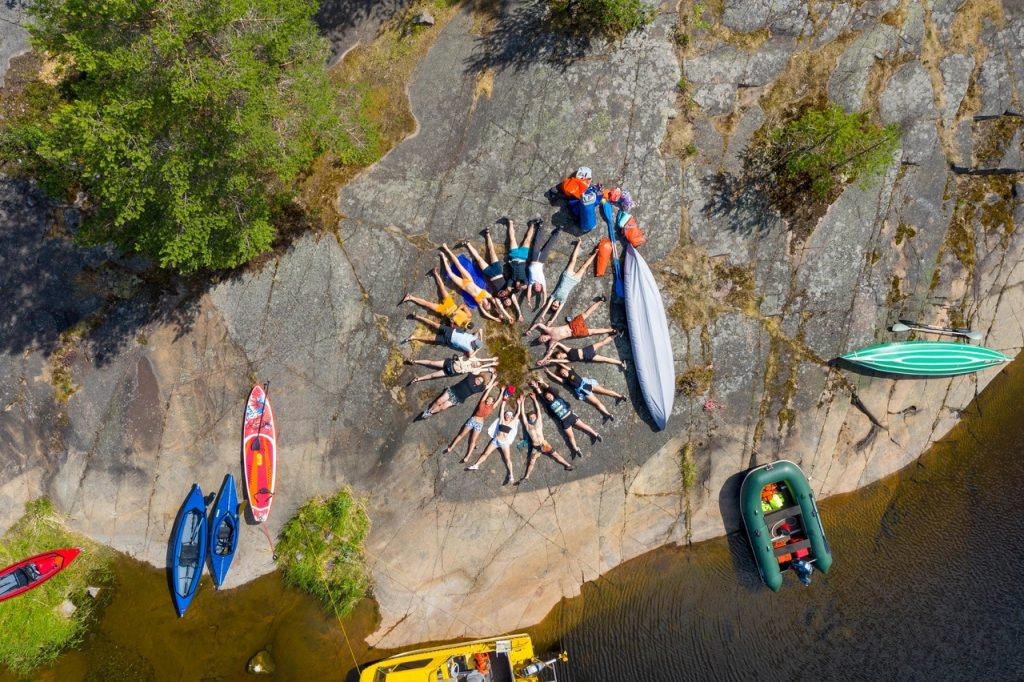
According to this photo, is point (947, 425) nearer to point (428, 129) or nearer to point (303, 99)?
point (428, 129)

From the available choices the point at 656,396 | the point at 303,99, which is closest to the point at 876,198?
the point at 656,396

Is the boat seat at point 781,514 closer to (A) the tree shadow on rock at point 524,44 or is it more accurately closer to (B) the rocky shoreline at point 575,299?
(B) the rocky shoreline at point 575,299

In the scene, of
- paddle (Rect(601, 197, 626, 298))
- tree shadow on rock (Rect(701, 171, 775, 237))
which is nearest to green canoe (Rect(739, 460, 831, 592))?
paddle (Rect(601, 197, 626, 298))

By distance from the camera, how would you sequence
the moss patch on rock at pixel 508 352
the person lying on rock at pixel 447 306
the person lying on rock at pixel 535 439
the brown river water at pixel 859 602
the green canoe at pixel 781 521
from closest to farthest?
the person lying on rock at pixel 447 306, the person lying on rock at pixel 535 439, the moss patch on rock at pixel 508 352, the green canoe at pixel 781 521, the brown river water at pixel 859 602

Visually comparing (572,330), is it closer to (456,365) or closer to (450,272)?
(456,365)

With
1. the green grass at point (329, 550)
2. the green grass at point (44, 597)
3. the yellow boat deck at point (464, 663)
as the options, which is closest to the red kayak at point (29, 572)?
the green grass at point (44, 597)

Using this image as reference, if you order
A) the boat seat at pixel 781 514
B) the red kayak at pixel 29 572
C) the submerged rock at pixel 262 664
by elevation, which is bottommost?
the boat seat at pixel 781 514

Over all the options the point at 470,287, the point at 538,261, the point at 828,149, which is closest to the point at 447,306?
the point at 470,287
